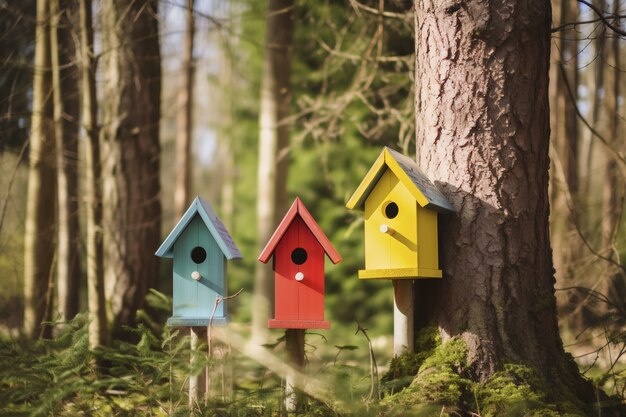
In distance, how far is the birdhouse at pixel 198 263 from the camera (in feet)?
13.3

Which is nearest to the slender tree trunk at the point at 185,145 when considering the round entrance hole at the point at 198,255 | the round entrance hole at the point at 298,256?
the round entrance hole at the point at 198,255

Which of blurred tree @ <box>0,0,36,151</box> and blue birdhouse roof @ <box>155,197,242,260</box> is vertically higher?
blurred tree @ <box>0,0,36,151</box>

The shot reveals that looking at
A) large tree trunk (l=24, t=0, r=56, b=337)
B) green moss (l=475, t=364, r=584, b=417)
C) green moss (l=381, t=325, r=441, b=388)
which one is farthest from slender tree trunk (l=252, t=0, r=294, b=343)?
green moss (l=475, t=364, r=584, b=417)

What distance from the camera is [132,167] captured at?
24.1ft

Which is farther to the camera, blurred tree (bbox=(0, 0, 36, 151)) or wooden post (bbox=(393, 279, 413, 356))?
blurred tree (bbox=(0, 0, 36, 151))

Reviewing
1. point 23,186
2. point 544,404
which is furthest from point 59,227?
point 544,404

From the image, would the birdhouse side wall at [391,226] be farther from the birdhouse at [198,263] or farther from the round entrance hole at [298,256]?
the birdhouse at [198,263]

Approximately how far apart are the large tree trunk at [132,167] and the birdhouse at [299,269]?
3.44 meters

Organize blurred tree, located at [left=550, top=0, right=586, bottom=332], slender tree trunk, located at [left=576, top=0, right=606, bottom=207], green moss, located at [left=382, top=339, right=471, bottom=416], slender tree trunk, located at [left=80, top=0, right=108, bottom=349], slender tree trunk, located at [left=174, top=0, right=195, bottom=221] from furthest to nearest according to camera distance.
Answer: slender tree trunk, located at [left=174, top=0, right=195, bottom=221] < blurred tree, located at [left=550, top=0, right=586, bottom=332] < slender tree trunk, located at [left=576, top=0, right=606, bottom=207] < slender tree trunk, located at [left=80, top=0, right=108, bottom=349] < green moss, located at [left=382, top=339, right=471, bottom=416]

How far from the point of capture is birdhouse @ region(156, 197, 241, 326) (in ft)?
13.3

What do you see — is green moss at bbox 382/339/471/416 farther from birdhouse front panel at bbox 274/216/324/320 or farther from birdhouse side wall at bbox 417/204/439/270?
birdhouse front panel at bbox 274/216/324/320

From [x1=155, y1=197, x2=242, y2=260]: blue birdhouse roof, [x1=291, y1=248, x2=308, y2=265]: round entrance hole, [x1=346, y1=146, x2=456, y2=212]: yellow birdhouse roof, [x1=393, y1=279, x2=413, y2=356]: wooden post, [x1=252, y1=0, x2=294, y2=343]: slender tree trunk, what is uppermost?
[x1=252, y1=0, x2=294, y2=343]: slender tree trunk

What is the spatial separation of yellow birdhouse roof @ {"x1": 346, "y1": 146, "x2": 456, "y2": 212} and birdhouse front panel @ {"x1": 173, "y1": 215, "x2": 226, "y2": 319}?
0.86 m

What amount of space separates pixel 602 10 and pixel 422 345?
2443 mm
